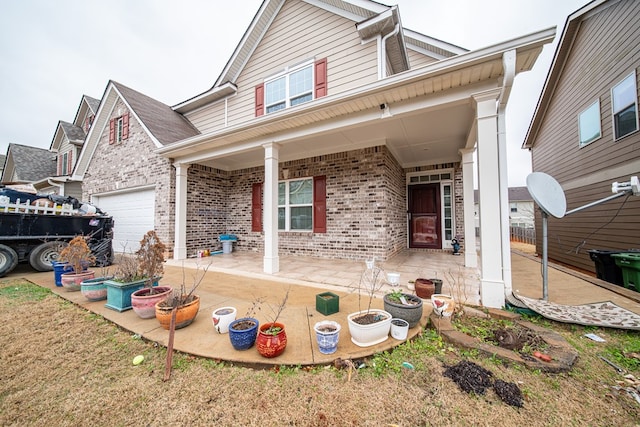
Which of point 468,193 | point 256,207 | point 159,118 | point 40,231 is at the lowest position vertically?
point 40,231

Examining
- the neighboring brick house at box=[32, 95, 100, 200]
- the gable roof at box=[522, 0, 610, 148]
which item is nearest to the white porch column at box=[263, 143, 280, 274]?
the gable roof at box=[522, 0, 610, 148]

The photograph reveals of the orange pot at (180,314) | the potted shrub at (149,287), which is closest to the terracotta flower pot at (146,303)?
the potted shrub at (149,287)

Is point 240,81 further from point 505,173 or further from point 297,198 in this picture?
point 505,173

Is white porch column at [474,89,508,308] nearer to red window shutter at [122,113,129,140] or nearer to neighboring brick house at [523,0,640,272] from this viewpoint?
neighboring brick house at [523,0,640,272]

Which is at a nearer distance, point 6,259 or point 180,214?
point 6,259

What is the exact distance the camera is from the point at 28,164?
42.8ft

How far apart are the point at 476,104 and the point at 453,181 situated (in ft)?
15.2

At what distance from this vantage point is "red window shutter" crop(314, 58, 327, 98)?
6.05 metres

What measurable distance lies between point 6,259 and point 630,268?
12.0 meters

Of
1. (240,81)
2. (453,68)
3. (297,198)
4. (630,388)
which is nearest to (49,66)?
(240,81)

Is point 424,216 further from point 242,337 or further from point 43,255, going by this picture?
point 43,255

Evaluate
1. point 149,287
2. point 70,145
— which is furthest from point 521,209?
point 70,145

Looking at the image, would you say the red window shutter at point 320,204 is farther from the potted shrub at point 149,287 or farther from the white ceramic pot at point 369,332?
the white ceramic pot at point 369,332

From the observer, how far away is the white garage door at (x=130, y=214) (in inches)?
295
